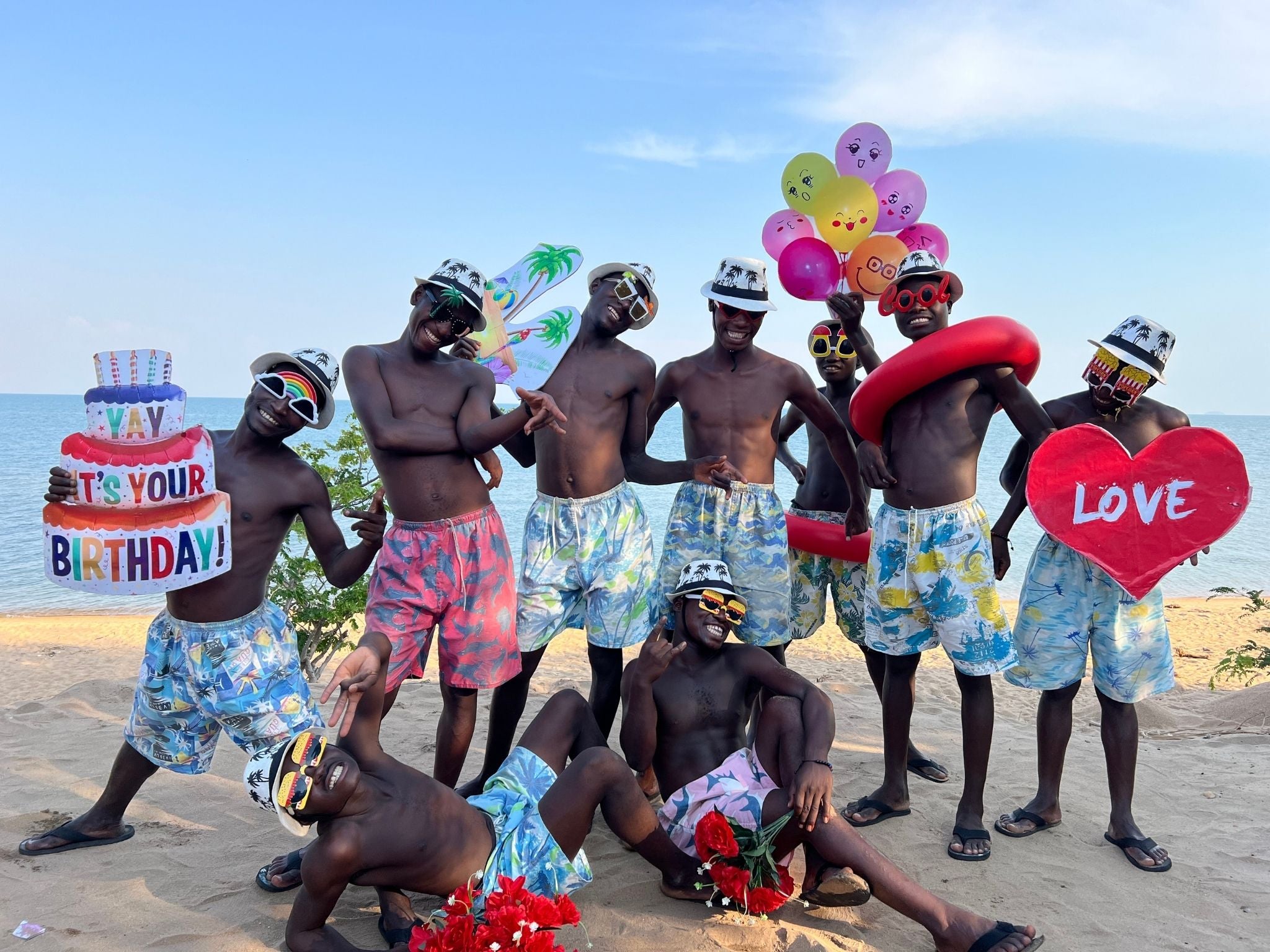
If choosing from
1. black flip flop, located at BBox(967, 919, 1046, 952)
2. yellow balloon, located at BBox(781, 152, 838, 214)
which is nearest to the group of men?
black flip flop, located at BBox(967, 919, 1046, 952)

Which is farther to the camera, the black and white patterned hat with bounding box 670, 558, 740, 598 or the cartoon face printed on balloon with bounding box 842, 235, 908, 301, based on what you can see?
the cartoon face printed on balloon with bounding box 842, 235, 908, 301

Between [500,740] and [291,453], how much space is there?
67.3 inches

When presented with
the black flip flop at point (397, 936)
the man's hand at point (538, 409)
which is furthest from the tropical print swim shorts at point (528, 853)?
the man's hand at point (538, 409)

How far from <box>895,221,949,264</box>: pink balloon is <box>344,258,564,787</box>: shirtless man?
260 centimetres

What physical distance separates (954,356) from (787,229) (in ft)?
5.44

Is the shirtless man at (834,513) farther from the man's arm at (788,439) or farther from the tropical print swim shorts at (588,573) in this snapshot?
the tropical print swim shorts at (588,573)

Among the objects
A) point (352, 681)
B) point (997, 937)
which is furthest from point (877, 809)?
point (352, 681)

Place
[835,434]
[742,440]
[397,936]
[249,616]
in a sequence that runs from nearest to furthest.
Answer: [397,936]
[249,616]
[742,440]
[835,434]

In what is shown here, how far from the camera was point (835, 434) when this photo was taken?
484cm

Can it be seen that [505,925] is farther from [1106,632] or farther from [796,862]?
[1106,632]

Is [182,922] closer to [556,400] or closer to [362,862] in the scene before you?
[362,862]

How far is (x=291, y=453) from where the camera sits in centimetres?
386

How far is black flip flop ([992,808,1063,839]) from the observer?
13.8ft

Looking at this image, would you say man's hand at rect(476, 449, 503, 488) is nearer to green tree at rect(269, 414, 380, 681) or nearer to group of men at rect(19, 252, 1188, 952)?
group of men at rect(19, 252, 1188, 952)
